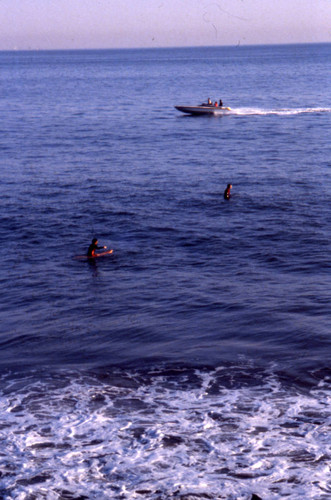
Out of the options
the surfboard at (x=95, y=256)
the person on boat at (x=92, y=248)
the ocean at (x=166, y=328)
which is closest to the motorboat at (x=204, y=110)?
the ocean at (x=166, y=328)

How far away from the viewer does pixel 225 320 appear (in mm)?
22156

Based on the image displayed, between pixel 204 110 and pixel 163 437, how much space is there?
223 ft

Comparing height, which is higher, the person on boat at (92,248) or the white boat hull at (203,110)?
the white boat hull at (203,110)

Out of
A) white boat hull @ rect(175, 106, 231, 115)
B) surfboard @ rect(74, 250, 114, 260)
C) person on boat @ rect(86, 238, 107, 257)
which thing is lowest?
surfboard @ rect(74, 250, 114, 260)

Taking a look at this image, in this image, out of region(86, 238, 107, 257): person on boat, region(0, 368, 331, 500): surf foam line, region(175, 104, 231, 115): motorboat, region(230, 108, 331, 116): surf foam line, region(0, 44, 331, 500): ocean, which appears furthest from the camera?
region(230, 108, 331, 116): surf foam line

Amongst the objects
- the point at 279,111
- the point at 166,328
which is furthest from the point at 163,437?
the point at 279,111

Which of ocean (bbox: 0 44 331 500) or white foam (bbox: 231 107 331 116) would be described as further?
white foam (bbox: 231 107 331 116)

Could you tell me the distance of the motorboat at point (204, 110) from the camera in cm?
7825

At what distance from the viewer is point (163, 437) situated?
15.1m

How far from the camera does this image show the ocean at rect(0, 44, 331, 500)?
13984 millimetres

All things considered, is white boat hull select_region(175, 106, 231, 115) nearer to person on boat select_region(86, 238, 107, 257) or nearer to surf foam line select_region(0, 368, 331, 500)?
person on boat select_region(86, 238, 107, 257)

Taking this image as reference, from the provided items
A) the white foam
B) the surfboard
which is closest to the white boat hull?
the white foam

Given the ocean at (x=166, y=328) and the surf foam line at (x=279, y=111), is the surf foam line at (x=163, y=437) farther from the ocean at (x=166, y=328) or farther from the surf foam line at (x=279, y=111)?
the surf foam line at (x=279, y=111)

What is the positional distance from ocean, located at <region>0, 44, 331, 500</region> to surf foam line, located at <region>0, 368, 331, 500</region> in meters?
0.05
